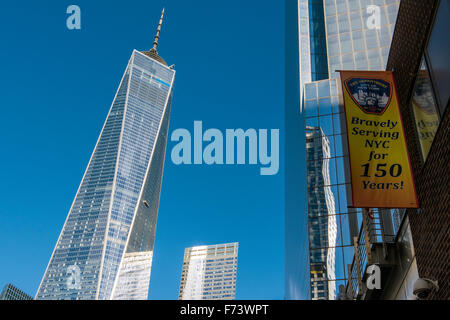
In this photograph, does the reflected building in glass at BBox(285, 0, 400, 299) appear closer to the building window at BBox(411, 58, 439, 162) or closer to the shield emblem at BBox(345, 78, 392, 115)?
the shield emblem at BBox(345, 78, 392, 115)

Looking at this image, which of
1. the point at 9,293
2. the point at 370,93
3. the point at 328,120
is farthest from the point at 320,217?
the point at 9,293

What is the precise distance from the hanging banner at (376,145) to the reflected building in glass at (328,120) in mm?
10228

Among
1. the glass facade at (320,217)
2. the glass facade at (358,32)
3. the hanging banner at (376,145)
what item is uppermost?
the glass facade at (358,32)

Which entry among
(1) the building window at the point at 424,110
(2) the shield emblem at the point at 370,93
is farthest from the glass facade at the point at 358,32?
(1) the building window at the point at 424,110

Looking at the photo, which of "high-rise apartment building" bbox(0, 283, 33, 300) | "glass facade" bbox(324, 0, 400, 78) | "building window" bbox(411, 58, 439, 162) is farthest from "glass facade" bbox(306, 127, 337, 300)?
"high-rise apartment building" bbox(0, 283, 33, 300)

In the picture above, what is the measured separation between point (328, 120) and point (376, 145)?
1068 inches

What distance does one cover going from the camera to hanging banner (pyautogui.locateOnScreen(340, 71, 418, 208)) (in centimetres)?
1209

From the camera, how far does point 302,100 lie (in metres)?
43.9

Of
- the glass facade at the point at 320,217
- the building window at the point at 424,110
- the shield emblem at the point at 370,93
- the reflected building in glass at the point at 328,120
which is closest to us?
the building window at the point at 424,110

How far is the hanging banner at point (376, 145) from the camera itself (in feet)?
39.7

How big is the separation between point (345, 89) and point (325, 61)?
1460 inches

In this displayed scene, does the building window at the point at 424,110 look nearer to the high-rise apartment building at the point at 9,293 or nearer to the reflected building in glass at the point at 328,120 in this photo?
the reflected building in glass at the point at 328,120

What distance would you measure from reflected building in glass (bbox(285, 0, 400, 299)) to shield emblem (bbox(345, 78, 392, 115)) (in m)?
10.3
